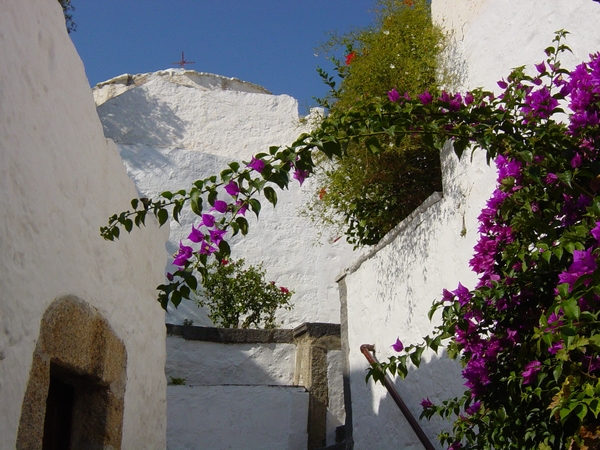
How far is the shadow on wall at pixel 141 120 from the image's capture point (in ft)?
34.1

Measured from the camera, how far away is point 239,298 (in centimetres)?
795

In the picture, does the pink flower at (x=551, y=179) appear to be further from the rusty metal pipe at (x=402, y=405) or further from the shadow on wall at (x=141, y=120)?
the shadow on wall at (x=141, y=120)

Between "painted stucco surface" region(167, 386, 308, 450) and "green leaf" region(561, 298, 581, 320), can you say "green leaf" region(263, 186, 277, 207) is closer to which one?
"green leaf" region(561, 298, 581, 320)

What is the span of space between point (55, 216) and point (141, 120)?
7.93 m

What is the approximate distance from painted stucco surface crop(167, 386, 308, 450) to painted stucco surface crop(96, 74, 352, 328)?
2117mm

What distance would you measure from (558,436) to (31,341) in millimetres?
1785

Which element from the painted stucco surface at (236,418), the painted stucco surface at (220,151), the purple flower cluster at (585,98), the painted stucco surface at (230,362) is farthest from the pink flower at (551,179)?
the painted stucco surface at (220,151)

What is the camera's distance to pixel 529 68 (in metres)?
3.77

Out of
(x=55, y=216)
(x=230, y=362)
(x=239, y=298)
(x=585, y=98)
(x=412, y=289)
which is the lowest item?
(x=55, y=216)

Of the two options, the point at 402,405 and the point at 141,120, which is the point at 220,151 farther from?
the point at 402,405

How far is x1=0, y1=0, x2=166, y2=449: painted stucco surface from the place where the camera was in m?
2.40

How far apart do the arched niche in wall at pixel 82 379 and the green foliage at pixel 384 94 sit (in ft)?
6.99

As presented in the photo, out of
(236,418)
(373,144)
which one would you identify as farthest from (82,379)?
(236,418)

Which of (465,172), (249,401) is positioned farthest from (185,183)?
(465,172)
